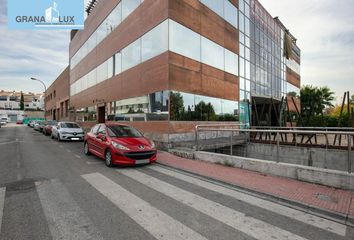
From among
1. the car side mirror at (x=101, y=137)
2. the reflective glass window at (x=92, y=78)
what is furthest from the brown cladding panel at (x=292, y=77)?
the car side mirror at (x=101, y=137)

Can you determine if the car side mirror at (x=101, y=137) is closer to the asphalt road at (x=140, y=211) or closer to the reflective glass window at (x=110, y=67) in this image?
the asphalt road at (x=140, y=211)

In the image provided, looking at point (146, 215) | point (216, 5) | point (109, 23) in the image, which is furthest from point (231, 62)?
point (146, 215)

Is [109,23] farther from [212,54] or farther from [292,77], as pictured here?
[292,77]

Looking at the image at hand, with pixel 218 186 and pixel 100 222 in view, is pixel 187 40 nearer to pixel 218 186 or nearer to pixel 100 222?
pixel 218 186

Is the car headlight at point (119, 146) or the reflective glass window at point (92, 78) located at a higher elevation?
the reflective glass window at point (92, 78)

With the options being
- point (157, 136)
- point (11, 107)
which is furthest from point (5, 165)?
point (11, 107)

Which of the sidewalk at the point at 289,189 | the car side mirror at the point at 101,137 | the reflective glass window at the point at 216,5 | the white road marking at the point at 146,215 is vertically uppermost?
the reflective glass window at the point at 216,5

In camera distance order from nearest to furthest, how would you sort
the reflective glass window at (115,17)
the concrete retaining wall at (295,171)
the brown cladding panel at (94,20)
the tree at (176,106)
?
1. the concrete retaining wall at (295,171)
2. the tree at (176,106)
3. the reflective glass window at (115,17)
4. the brown cladding panel at (94,20)

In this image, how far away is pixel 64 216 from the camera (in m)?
4.19

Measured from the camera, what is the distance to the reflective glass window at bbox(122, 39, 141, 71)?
657 inches

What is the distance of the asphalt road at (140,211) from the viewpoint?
146 inches

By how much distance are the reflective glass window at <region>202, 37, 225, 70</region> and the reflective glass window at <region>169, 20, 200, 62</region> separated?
76 cm

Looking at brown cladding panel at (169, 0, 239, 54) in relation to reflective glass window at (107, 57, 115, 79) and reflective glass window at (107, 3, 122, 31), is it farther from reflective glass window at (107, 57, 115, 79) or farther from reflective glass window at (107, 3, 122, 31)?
reflective glass window at (107, 57, 115, 79)

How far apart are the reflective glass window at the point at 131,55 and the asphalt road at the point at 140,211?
449 inches
